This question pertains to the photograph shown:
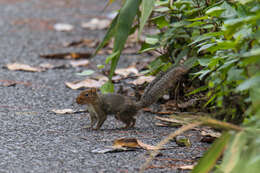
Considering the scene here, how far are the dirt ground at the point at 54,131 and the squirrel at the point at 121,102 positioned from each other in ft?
0.27

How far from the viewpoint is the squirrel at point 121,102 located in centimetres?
368

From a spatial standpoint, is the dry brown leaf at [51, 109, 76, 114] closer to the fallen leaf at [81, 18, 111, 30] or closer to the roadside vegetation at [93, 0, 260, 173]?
the roadside vegetation at [93, 0, 260, 173]

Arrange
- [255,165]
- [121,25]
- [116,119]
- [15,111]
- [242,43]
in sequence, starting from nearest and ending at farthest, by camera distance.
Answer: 1. [255,165]
2. [242,43]
3. [121,25]
4. [15,111]
5. [116,119]

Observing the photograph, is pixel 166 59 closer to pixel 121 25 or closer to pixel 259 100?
pixel 121 25

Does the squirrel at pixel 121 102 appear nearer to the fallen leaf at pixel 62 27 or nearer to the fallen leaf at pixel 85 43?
the fallen leaf at pixel 85 43

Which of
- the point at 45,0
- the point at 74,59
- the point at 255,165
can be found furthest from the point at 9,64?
the point at 45,0

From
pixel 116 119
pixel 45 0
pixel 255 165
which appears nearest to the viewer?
pixel 255 165

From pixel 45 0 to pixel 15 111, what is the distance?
6.78 metres

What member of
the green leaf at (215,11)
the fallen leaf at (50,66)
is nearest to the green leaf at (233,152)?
the green leaf at (215,11)

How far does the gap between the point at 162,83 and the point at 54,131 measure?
0.84 meters

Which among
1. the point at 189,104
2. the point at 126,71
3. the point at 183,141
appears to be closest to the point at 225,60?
the point at 183,141

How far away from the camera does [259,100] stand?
226cm

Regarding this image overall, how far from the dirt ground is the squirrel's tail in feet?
0.56

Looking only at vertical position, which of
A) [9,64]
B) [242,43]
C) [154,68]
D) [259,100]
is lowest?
[9,64]
